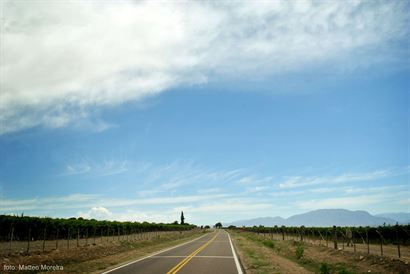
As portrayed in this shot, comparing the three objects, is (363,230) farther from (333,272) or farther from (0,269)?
(0,269)

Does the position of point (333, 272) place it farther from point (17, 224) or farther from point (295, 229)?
point (295, 229)

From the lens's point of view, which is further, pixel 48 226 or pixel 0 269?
pixel 48 226

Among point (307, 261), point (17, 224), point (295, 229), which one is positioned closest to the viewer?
point (307, 261)

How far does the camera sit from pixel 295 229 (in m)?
70.2

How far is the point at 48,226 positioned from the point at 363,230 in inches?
1916

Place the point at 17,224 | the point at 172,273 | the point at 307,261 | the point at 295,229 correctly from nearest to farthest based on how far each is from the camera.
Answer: the point at 172,273 < the point at 307,261 < the point at 17,224 < the point at 295,229

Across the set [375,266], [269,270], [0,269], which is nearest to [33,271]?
[0,269]

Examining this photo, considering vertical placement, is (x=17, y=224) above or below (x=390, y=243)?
above

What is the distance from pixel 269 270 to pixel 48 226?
45.8 metres

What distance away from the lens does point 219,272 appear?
54.7 feet

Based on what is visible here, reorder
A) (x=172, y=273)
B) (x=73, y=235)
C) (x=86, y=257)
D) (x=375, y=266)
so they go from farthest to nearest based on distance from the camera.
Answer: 1. (x=73, y=235)
2. (x=86, y=257)
3. (x=375, y=266)
4. (x=172, y=273)

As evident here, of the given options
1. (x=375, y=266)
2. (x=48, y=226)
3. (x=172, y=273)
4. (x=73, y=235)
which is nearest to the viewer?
(x=172, y=273)

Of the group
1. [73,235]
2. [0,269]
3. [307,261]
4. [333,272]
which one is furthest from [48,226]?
[333,272]

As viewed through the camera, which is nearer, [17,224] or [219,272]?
[219,272]
